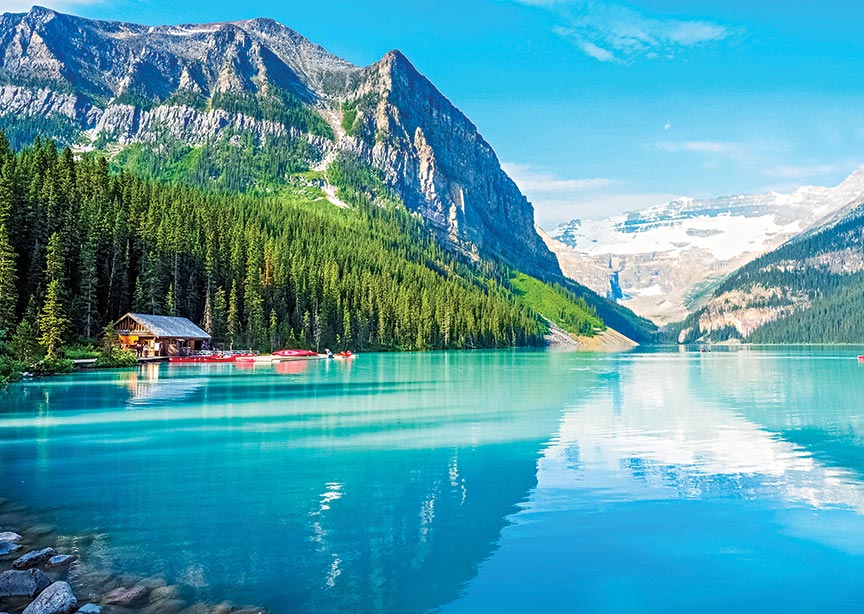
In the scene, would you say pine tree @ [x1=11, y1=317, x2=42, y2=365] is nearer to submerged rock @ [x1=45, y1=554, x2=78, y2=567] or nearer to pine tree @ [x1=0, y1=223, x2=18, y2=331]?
pine tree @ [x1=0, y1=223, x2=18, y2=331]

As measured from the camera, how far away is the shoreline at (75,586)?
14.0 meters

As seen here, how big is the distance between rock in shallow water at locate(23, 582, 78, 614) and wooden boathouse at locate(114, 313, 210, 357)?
98.8 meters

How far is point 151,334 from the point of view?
107 m

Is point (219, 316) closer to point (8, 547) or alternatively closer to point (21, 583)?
point (8, 547)

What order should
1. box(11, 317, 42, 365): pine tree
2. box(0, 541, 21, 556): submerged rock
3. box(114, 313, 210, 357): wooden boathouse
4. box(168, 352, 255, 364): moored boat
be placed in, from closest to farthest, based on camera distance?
box(0, 541, 21, 556): submerged rock, box(11, 317, 42, 365): pine tree, box(114, 313, 210, 357): wooden boathouse, box(168, 352, 255, 364): moored boat

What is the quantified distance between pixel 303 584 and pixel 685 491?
16617mm

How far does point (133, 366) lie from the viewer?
326 ft

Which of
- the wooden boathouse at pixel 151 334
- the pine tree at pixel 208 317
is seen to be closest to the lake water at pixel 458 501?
the wooden boathouse at pixel 151 334

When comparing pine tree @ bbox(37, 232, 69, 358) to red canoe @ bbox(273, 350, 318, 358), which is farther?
red canoe @ bbox(273, 350, 318, 358)

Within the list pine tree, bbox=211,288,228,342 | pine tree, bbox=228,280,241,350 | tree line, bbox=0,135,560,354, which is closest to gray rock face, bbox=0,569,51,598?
tree line, bbox=0,135,560,354

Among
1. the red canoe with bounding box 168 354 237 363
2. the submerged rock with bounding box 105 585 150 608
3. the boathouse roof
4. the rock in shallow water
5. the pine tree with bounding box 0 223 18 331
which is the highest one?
the pine tree with bounding box 0 223 18 331

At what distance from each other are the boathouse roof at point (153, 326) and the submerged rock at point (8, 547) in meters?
93.9

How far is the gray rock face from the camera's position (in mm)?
14844

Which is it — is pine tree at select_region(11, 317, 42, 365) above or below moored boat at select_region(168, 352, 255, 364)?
above
